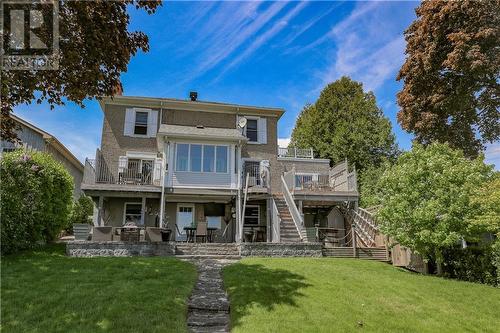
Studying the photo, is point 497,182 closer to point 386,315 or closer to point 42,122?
point 386,315

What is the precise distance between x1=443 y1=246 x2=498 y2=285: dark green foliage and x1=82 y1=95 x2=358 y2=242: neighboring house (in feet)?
18.1

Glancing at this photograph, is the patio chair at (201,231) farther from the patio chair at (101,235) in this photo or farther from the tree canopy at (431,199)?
the tree canopy at (431,199)

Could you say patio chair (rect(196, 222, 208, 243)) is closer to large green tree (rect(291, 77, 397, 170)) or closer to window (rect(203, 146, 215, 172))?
window (rect(203, 146, 215, 172))

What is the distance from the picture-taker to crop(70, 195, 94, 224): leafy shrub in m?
21.4

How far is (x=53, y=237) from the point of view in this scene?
15664 millimetres

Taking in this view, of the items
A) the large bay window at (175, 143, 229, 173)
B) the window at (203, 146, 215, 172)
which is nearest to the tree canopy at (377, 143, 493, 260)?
the large bay window at (175, 143, 229, 173)

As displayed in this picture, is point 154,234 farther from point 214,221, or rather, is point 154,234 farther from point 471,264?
point 471,264

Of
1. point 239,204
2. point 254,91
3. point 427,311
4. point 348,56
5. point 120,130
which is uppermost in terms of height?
point 254,91

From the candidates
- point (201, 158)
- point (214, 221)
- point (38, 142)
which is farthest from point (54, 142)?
point (214, 221)

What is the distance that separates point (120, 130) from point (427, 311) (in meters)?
17.5

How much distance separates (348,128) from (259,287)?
27.7 meters

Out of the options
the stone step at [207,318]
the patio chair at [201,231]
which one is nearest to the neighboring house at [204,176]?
the patio chair at [201,231]

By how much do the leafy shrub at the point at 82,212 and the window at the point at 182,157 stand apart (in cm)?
751

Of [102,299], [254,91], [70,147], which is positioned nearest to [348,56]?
[254,91]
